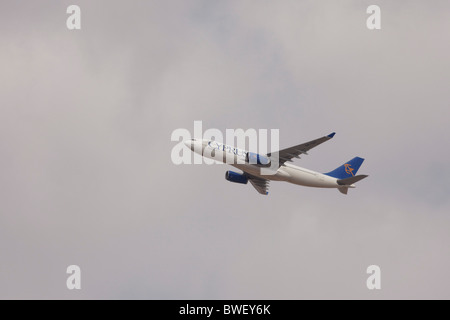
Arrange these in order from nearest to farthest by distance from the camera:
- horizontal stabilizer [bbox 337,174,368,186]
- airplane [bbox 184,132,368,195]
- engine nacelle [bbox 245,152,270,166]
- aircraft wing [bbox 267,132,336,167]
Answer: aircraft wing [bbox 267,132,336,167], airplane [bbox 184,132,368,195], horizontal stabilizer [bbox 337,174,368,186], engine nacelle [bbox 245,152,270,166]

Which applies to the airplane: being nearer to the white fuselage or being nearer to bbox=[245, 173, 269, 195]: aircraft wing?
the white fuselage

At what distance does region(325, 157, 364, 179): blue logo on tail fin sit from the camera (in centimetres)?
9638

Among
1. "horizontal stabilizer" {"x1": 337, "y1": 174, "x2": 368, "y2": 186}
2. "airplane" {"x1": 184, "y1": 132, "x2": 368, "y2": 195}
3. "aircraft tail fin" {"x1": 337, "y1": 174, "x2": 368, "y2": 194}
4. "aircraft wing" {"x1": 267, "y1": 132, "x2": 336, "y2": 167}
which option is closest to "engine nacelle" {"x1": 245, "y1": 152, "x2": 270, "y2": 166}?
"airplane" {"x1": 184, "y1": 132, "x2": 368, "y2": 195}

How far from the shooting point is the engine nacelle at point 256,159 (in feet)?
296

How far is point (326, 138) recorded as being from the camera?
8394 centimetres

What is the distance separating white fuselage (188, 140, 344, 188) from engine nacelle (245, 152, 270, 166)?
429 mm

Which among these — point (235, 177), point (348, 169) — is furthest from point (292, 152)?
point (235, 177)

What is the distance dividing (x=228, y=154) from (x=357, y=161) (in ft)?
66.6

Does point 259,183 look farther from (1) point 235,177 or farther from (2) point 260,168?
(2) point 260,168

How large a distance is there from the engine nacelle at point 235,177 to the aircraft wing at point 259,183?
70 cm

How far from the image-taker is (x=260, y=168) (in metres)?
91.1

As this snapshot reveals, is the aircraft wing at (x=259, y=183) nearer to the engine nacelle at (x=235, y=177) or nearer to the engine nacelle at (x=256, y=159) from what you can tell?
the engine nacelle at (x=235, y=177)
